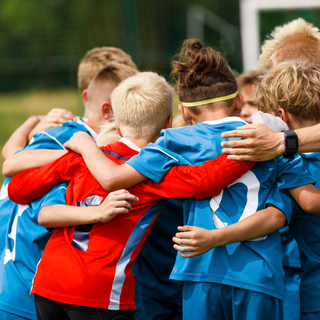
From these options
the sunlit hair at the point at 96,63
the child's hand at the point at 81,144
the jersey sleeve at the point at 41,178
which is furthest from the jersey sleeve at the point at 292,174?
the sunlit hair at the point at 96,63

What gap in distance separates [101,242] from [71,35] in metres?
18.8

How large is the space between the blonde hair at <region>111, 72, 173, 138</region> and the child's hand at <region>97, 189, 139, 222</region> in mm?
450

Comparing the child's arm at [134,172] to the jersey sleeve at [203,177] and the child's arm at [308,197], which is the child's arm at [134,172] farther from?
the child's arm at [308,197]

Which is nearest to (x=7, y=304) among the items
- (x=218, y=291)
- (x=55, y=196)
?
(x=55, y=196)

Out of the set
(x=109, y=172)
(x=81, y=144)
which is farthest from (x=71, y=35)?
(x=109, y=172)

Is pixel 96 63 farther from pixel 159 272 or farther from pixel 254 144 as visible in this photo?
pixel 254 144

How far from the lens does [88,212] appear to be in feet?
6.08

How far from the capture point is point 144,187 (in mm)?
1876

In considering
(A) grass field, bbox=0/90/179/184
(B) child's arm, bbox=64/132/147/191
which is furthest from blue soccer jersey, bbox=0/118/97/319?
(A) grass field, bbox=0/90/179/184

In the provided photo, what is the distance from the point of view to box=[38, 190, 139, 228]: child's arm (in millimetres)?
1755

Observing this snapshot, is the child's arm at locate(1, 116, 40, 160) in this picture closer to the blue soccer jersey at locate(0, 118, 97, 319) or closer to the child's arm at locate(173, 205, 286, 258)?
the blue soccer jersey at locate(0, 118, 97, 319)

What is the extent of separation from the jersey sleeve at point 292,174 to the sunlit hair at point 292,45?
3.44 ft

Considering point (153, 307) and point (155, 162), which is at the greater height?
point (155, 162)

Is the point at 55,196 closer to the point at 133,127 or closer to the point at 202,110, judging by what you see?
the point at 133,127
